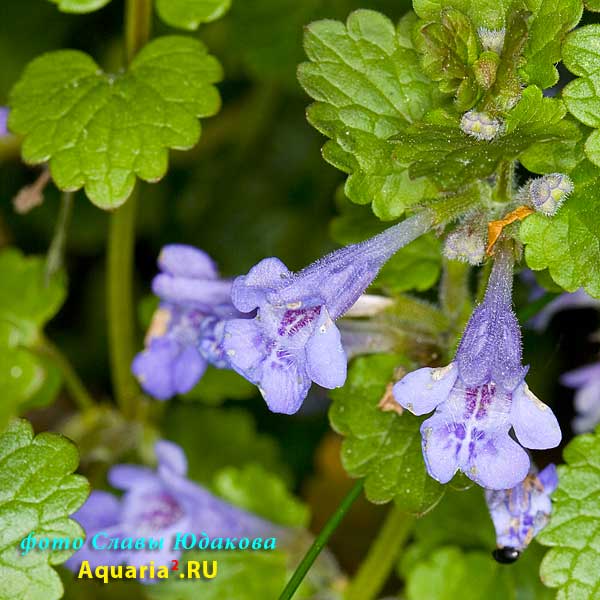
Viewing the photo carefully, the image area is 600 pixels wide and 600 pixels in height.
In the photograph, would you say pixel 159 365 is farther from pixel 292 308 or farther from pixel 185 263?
pixel 292 308

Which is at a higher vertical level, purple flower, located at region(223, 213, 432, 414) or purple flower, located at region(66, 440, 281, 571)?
purple flower, located at region(223, 213, 432, 414)

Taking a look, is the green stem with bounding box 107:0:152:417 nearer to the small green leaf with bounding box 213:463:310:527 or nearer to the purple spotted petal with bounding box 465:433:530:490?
the small green leaf with bounding box 213:463:310:527

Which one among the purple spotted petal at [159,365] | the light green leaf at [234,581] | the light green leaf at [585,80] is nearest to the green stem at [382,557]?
the light green leaf at [234,581]

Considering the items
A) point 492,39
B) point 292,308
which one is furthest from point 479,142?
point 292,308

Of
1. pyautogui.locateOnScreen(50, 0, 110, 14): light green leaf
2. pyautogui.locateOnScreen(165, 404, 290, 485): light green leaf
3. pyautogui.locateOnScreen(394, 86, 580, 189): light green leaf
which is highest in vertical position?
pyautogui.locateOnScreen(50, 0, 110, 14): light green leaf

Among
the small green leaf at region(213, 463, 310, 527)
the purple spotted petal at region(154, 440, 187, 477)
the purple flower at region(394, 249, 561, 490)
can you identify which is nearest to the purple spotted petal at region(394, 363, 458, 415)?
the purple flower at region(394, 249, 561, 490)

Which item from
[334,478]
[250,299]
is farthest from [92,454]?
[250,299]

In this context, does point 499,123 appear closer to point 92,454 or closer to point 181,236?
point 92,454
